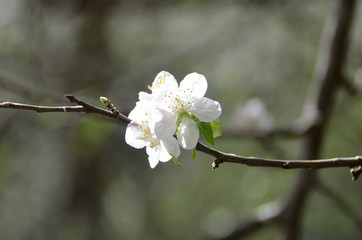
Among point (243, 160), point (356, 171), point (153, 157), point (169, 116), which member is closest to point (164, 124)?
point (169, 116)

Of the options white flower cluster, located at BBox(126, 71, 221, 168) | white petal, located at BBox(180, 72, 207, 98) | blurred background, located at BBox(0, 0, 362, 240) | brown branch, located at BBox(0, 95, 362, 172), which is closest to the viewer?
brown branch, located at BBox(0, 95, 362, 172)

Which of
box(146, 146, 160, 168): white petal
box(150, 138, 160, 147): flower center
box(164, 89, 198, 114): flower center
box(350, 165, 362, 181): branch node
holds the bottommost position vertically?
box(350, 165, 362, 181): branch node

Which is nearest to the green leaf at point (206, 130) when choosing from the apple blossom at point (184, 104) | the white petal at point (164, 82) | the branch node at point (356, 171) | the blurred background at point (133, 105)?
the apple blossom at point (184, 104)

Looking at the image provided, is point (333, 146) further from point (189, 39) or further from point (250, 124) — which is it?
point (189, 39)

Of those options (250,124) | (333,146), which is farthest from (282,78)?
(250,124)

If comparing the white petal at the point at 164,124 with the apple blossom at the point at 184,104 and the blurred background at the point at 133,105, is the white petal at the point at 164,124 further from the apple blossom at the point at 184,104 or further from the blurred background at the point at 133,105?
the blurred background at the point at 133,105

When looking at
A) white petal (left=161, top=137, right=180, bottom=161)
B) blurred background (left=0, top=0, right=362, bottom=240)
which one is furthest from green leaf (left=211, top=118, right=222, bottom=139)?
blurred background (left=0, top=0, right=362, bottom=240)

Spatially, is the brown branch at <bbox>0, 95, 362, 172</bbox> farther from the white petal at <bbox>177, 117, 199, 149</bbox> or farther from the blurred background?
the blurred background
